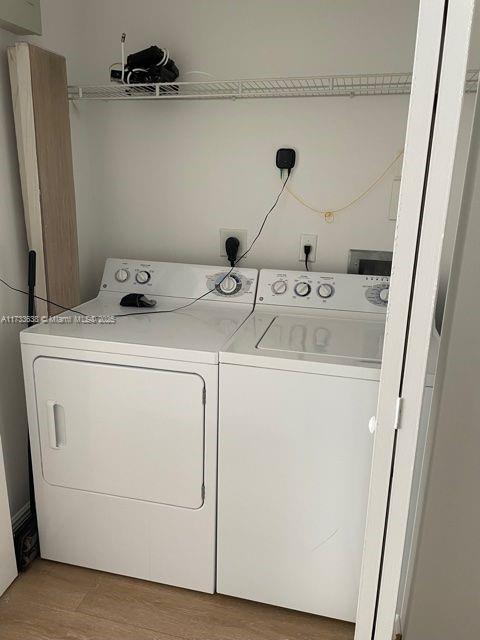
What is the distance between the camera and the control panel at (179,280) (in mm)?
1954

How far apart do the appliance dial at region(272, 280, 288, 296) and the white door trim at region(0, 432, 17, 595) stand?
1.17 meters

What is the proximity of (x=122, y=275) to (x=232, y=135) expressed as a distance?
77 centimetres

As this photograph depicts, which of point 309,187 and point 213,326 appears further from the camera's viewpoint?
point 309,187

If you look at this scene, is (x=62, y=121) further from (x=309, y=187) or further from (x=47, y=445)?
(x=47, y=445)

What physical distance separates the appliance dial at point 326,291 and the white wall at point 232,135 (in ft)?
0.64

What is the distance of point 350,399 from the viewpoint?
1386 millimetres

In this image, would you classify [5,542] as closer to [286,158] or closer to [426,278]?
[426,278]

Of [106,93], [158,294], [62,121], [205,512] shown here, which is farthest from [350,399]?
[106,93]

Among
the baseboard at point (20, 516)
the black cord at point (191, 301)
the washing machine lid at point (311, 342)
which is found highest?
the black cord at point (191, 301)

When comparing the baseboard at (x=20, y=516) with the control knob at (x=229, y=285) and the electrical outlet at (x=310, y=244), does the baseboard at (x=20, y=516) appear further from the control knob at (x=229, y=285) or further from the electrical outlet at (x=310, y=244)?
the electrical outlet at (x=310, y=244)

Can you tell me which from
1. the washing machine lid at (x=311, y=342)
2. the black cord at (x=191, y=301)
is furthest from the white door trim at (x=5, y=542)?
the washing machine lid at (x=311, y=342)

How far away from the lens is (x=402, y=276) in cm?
78

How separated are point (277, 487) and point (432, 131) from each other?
3.84 ft

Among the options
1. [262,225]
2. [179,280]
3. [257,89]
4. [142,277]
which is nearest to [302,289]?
[262,225]
